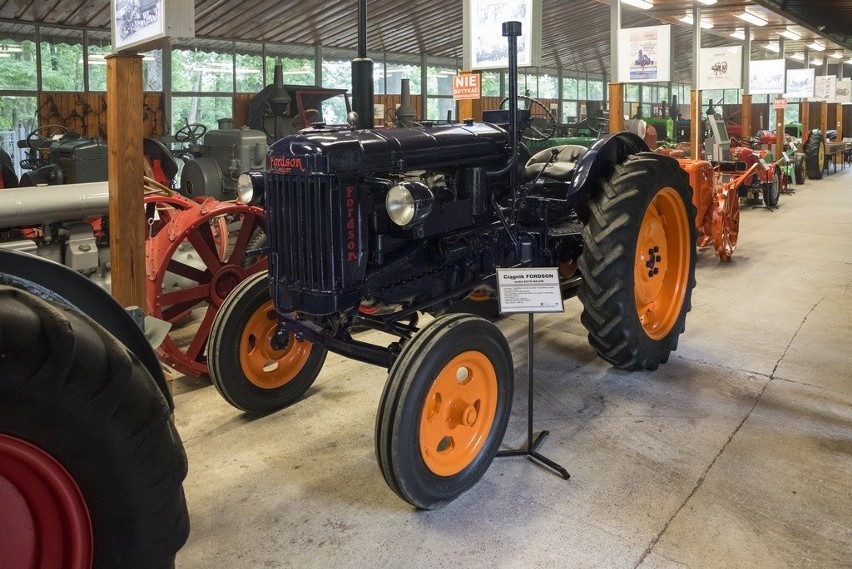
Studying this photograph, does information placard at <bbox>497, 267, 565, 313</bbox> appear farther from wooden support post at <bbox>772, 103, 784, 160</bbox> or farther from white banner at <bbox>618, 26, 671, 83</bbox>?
wooden support post at <bbox>772, 103, 784, 160</bbox>

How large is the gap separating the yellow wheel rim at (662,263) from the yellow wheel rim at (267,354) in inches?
71.6

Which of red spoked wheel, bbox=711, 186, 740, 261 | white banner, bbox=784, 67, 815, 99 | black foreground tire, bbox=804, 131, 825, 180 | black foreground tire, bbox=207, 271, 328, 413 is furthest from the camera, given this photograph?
white banner, bbox=784, 67, 815, 99

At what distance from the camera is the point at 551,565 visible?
227 centimetres

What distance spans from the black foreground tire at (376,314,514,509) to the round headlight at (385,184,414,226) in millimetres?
383

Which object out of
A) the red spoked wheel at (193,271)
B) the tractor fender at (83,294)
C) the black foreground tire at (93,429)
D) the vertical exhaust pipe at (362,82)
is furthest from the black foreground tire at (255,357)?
the black foreground tire at (93,429)

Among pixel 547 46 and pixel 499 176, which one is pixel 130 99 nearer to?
pixel 499 176

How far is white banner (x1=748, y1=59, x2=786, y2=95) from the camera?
13.5m

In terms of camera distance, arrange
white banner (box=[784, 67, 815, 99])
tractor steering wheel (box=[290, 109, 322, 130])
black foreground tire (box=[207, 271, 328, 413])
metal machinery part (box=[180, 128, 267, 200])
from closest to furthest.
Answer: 1. black foreground tire (box=[207, 271, 328, 413])
2. metal machinery part (box=[180, 128, 267, 200])
3. tractor steering wheel (box=[290, 109, 322, 130])
4. white banner (box=[784, 67, 815, 99])

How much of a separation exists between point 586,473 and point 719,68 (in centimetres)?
812

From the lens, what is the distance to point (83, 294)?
1859 millimetres

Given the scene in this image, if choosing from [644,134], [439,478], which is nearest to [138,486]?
[439,478]

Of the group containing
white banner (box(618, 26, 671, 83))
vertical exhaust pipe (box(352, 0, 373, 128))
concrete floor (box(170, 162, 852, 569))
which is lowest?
concrete floor (box(170, 162, 852, 569))

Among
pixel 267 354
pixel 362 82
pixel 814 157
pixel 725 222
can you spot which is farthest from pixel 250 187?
pixel 814 157

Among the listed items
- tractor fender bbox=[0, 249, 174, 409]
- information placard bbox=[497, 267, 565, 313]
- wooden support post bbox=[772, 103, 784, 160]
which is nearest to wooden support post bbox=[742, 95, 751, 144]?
wooden support post bbox=[772, 103, 784, 160]
